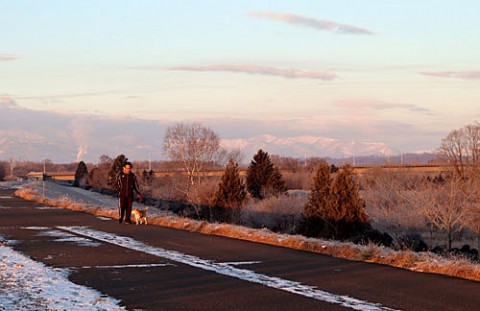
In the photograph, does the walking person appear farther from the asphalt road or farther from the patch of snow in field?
the patch of snow in field

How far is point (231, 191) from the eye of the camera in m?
47.7

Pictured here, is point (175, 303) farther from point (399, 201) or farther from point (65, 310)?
point (399, 201)

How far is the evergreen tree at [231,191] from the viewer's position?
4738 centimetres

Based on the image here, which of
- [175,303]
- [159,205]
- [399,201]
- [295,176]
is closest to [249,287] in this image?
[175,303]

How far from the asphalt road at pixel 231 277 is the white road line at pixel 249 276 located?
1 centimetres

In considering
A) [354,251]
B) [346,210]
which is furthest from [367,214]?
[354,251]

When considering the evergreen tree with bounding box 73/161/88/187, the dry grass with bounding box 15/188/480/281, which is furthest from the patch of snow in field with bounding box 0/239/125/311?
the evergreen tree with bounding box 73/161/88/187

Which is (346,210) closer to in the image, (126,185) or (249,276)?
(126,185)

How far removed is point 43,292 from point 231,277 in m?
2.95

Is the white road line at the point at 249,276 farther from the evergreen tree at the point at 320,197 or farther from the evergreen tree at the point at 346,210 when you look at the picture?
the evergreen tree at the point at 320,197

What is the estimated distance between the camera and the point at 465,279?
35.9ft

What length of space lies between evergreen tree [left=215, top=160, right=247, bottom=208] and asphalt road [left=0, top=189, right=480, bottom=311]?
98.3 ft

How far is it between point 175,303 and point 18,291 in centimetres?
235

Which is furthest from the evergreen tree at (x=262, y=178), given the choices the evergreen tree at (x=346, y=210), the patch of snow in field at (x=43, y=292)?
the patch of snow in field at (x=43, y=292)
